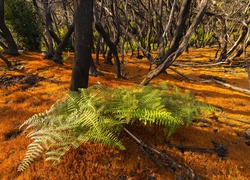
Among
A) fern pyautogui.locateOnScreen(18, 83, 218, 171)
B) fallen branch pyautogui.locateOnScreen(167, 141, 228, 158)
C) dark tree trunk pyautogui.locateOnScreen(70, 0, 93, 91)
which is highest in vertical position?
dark tree trunk pyautogui.locateOnScreen(70, 0, 93, 91)

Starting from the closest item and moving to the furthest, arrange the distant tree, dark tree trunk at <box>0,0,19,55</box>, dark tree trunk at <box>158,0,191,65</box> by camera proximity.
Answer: dark tree trunk at <box>158,0,191,65</box>
dark tree trunk at <box>0,0,19,55</box>
the distant tree

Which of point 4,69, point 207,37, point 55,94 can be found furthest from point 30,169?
point 207,37

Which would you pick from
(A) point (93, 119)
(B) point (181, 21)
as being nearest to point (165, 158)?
(A) point (93, 119)

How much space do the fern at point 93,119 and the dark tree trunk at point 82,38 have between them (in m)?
0.52

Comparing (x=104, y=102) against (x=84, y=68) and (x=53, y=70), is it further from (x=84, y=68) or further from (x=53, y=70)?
(x=53, y=70)

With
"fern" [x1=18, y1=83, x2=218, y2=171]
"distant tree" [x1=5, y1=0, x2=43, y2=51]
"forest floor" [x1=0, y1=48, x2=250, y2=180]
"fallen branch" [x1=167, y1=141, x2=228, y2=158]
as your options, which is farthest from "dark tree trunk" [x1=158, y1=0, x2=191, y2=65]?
"distant tree" [x1=5, y1=0, x2=43, y2=51]

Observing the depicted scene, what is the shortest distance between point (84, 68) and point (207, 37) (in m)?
14.6

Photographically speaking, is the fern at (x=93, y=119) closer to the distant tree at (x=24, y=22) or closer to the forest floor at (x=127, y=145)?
the forest floor at (x=127, y=145)

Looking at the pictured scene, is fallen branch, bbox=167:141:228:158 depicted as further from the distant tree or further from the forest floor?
the distant tree

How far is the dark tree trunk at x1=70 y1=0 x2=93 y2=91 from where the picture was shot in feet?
9.76

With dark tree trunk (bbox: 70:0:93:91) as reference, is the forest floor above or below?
below

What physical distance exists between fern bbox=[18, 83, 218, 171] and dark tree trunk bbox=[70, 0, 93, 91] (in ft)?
1.71

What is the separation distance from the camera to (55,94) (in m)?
4.26

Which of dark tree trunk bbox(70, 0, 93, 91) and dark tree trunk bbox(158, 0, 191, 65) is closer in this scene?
dark tree trunk bbox(70, 0, 93, 91)
